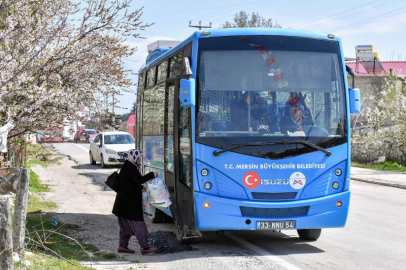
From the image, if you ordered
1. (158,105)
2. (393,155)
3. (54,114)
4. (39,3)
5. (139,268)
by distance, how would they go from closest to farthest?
(139,268)
(39,3)
(54,114)
(158,105)
(393,155)

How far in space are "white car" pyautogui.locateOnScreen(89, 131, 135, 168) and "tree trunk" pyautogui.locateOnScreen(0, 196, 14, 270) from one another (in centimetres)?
2200

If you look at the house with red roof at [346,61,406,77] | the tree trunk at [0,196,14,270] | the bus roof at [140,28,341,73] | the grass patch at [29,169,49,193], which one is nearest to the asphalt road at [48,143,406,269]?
the tree trunk at [0,196,14,270]

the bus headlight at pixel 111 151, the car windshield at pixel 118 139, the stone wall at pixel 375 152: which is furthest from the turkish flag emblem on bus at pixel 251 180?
the stone wall at pixel 375 152

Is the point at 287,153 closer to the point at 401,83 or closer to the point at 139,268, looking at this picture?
the point at 139,268

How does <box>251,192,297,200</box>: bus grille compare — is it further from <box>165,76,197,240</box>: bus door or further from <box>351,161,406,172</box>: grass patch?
<box>351,161,406,172</box>: grass patch

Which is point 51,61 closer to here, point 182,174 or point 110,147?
point 182,174

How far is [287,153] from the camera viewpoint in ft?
31.6

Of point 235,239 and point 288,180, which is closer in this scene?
point 288,180

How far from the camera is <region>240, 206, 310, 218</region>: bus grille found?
9492 millimetres

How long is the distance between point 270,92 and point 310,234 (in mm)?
2485

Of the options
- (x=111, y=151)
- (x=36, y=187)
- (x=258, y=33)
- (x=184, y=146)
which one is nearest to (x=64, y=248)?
(x=184, y=146)

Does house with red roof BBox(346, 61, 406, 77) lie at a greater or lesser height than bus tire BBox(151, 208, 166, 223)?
greater

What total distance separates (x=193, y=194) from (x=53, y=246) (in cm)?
222

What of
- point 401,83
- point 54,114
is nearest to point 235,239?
point 54,114
